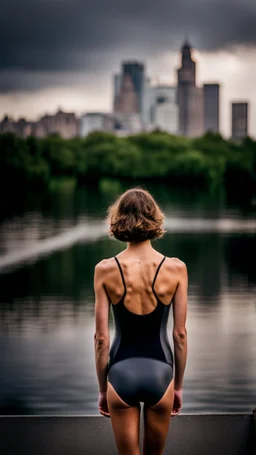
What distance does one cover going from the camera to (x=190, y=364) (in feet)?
32.7

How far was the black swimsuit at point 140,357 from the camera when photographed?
2088 mm

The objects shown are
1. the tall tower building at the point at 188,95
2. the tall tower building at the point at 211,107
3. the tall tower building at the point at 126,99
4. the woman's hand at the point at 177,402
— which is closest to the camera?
the woman's hand at the point at 177,402

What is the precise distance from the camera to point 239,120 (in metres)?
74.8

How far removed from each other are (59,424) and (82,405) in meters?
6.06

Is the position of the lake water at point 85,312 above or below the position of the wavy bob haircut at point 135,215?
below

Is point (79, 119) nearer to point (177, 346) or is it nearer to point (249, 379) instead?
point (249, 379)

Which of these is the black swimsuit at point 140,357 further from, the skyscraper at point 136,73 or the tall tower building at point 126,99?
the skyscraper at point 136,73

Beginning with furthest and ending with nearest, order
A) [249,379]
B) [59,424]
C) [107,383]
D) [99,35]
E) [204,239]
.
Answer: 1. [99,35]
2. [204,239]
3. [249,379]
4. [59,424]
5. [107,383]

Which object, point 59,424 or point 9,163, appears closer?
point 59,424

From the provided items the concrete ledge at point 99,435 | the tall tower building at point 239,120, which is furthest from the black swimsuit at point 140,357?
the tall tower building at point 239,120

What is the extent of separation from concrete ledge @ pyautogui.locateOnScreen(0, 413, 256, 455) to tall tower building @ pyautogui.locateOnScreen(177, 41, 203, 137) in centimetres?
7976

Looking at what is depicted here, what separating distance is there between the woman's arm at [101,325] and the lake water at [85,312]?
2729 mm

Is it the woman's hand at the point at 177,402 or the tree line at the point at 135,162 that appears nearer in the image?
the woman's hand at the point at 177,402

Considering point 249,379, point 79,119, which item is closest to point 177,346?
point 249,379
